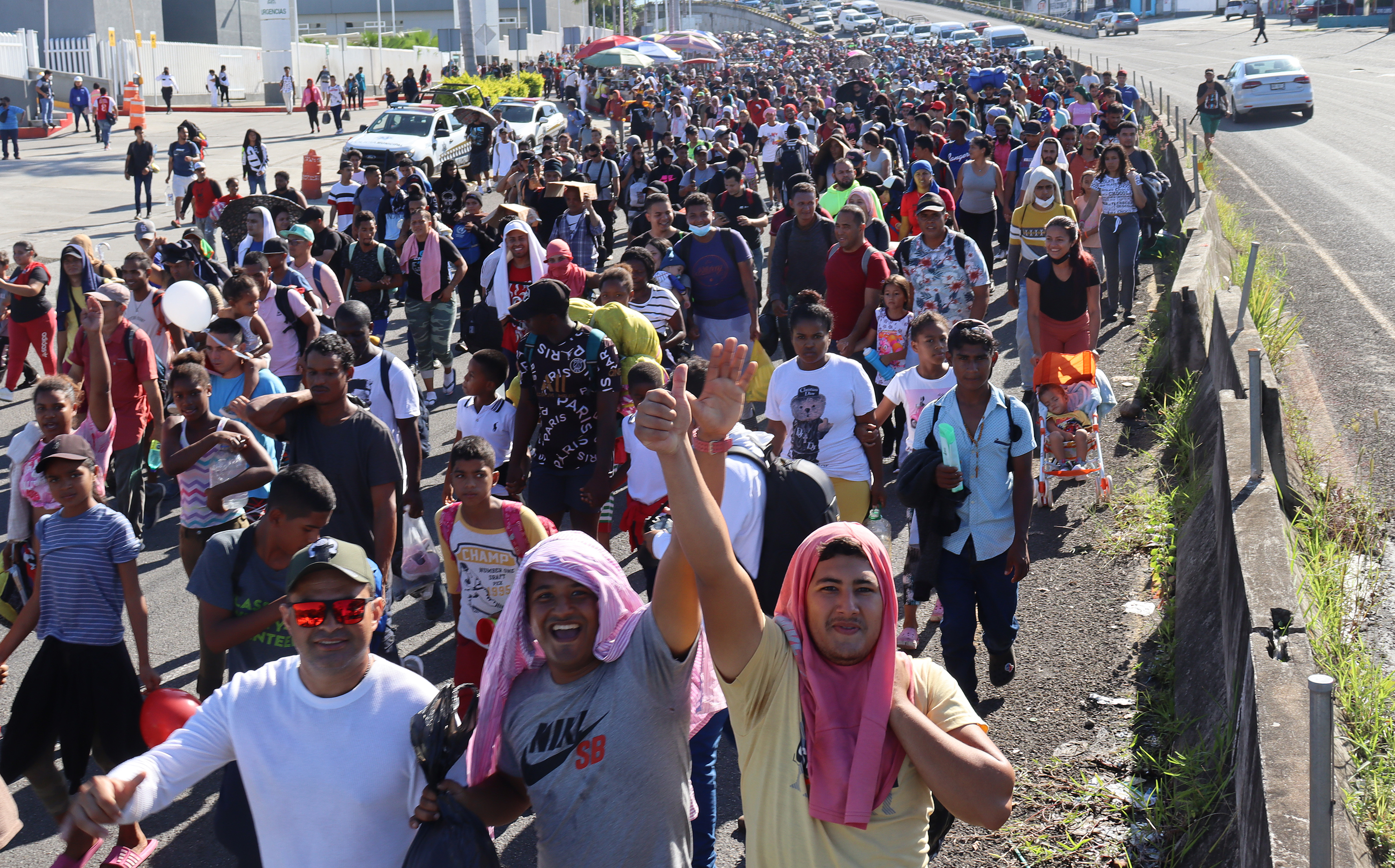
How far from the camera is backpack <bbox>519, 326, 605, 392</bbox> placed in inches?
250

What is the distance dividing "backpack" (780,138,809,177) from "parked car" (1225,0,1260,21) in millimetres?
71952

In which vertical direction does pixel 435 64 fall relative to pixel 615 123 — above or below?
above

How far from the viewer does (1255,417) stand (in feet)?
20.5

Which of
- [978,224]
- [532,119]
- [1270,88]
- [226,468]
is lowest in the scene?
[226,468]

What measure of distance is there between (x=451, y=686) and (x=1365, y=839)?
2.96 m

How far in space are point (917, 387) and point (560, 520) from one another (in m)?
1.98

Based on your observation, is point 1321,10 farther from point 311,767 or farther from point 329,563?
point 311,767

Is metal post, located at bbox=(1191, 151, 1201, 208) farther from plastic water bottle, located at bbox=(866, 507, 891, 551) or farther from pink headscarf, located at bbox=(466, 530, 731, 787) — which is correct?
pink headscarf, located at bbox=(466, 530, 731, 787)

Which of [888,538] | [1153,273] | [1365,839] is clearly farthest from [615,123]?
[1365,839]

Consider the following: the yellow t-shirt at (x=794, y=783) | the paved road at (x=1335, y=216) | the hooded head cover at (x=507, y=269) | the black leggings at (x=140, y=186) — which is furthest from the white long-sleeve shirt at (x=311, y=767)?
the black leggings at (x=140, y=186)

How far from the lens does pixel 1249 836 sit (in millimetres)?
3834

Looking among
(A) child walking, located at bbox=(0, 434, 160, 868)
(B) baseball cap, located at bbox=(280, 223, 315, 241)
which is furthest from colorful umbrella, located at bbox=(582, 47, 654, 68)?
(A) child walking, located at bbox=(0, 434, 160, 868)

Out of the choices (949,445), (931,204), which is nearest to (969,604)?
(949,445)

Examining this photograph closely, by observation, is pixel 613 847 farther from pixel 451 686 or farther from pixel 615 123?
pixel 615 123
